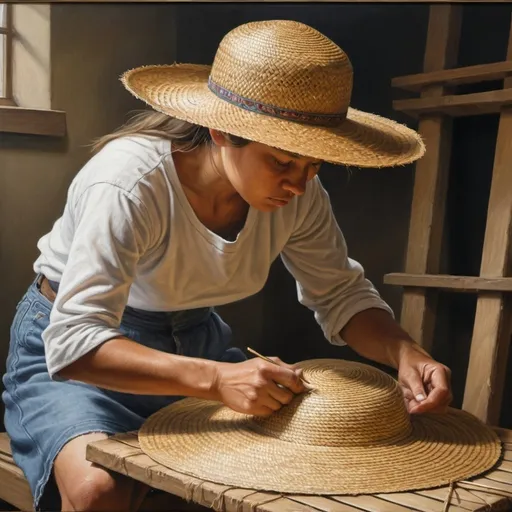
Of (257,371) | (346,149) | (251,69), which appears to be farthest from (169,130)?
(257,371)

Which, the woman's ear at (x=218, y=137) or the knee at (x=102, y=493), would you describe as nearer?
the knee at (x=102, y=493)

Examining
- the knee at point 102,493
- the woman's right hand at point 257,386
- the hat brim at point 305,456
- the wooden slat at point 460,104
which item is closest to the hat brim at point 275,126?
the wooden slat at point 460,104

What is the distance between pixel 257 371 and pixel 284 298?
1.20ft

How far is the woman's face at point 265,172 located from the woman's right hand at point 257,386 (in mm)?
261

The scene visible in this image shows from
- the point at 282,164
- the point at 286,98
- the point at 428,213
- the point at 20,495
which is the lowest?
the point at 20,495

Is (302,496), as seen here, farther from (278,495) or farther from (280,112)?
(280,112)

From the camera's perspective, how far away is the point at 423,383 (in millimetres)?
1297

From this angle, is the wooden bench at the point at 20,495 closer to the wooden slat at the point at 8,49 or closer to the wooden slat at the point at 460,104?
the wooden slat at the point at 8,49

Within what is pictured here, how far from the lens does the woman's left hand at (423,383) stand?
4.07 ft

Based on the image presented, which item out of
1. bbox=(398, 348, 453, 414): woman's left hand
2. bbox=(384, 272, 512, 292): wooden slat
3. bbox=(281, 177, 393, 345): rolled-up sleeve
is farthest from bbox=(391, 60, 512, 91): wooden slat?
bbox=(398, 348, 453, 414): woman's left hand

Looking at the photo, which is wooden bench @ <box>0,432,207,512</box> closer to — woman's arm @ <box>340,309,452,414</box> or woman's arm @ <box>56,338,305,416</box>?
woman's arm @ <box>56,338,305,416</box>

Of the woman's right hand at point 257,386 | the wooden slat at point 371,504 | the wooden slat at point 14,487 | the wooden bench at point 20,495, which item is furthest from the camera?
the wooden slat at point 14,487

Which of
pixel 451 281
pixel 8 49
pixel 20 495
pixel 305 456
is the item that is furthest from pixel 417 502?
pixel 8 49

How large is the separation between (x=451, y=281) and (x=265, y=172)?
20.3 inches
